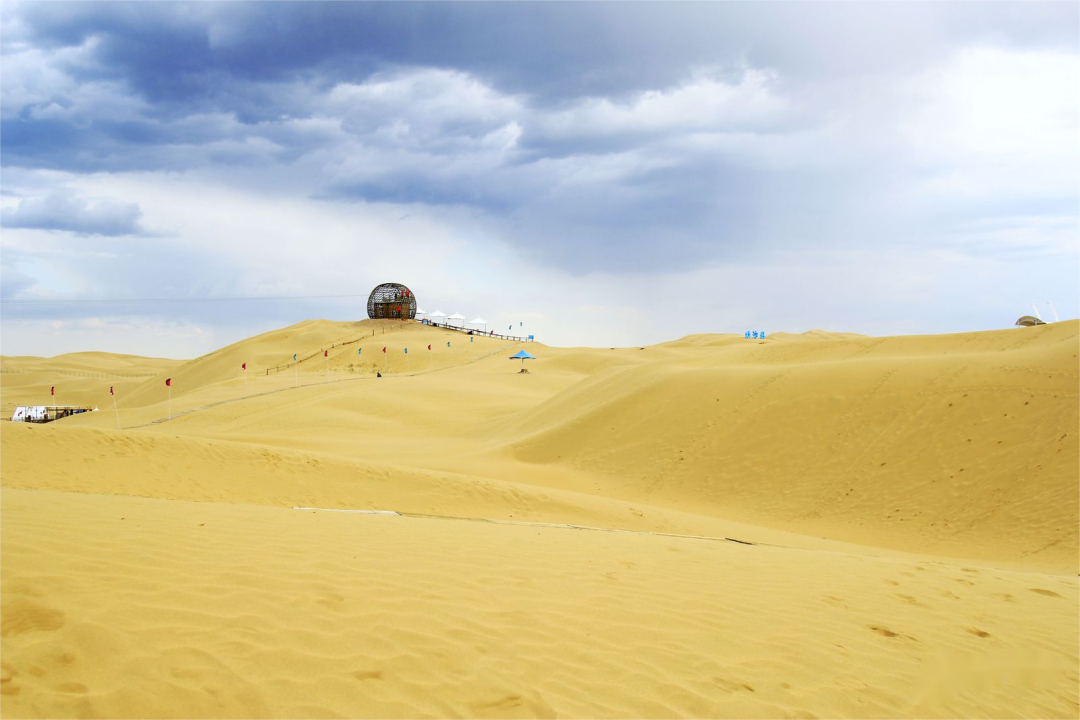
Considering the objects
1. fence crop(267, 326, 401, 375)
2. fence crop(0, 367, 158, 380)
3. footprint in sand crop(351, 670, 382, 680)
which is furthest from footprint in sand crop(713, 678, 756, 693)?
fence crop(0, 367, 158, 380)

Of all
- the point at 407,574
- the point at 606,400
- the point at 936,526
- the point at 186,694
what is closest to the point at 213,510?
the point at 407,574

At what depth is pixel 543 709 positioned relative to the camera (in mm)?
3932

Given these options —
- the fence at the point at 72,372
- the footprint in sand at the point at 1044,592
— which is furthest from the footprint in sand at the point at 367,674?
the fence at the point at 72,372

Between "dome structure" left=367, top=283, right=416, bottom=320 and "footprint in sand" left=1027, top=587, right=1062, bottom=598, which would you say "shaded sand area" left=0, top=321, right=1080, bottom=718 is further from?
"dome structure" left=367, top=283, right=416, bottom=320

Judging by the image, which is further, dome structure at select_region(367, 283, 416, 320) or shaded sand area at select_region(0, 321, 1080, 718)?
dome structure at select_region(367, 283, 416, 320)

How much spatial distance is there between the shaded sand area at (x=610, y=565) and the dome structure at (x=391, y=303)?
53.3m

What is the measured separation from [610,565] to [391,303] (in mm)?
69446

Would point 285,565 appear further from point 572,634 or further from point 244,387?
point 244,387

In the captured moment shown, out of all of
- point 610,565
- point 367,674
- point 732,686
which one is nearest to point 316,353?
point 610,565

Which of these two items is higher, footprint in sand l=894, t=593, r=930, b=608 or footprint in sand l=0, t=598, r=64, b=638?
footprint in sand l=0, t=598, r=64, b=638

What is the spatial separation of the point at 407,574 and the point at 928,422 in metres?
17.0

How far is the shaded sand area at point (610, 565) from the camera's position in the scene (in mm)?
4066

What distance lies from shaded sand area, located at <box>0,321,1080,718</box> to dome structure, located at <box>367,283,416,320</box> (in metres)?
53.3

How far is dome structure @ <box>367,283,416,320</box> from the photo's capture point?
7431 cm
